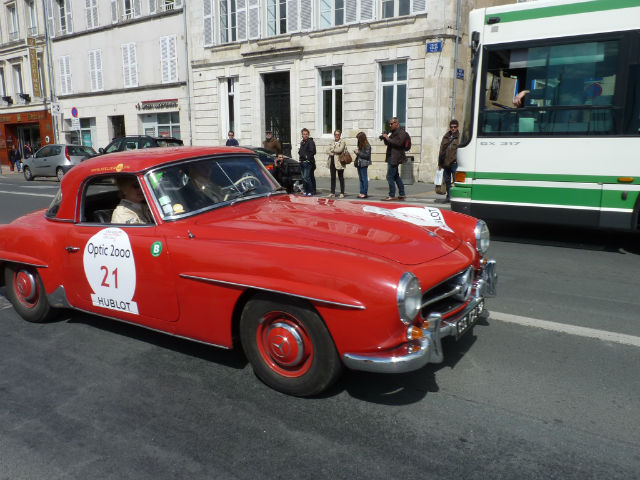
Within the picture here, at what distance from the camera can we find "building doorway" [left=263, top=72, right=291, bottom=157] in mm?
21656

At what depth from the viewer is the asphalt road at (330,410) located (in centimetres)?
249

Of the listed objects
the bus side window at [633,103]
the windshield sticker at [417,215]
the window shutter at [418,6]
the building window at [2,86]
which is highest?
the window shutter at [418,6]

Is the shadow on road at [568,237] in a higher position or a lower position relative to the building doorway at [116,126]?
lower

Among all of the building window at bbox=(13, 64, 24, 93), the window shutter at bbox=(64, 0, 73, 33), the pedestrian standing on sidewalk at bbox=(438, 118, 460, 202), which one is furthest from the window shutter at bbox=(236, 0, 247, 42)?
the building window at bbox=(13, 64, 24, 93)

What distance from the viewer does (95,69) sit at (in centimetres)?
2975

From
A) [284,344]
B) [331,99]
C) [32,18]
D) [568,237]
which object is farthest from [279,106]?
[32,18]

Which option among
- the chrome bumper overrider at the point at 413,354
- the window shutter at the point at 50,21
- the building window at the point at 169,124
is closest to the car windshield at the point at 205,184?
the chrome bumper overrider at the point at 413,354

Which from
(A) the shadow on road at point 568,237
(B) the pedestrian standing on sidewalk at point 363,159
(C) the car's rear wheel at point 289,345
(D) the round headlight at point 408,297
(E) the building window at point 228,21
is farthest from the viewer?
(E) the building window at point 228,21

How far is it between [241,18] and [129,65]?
8.73m

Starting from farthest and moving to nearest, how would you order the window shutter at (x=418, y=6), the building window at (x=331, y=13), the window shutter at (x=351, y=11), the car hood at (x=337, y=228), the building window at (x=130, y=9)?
1. the building window at (x=130, y=9)
2. the building window at (x=331, y=13)
3. the window shutter at (x=351, y=11)
4. the window shutter at (x=418, y=6)
5. the car hood at (x=337, y=228)

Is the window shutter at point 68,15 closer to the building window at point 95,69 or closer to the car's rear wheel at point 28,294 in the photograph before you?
the building window at point 95,69

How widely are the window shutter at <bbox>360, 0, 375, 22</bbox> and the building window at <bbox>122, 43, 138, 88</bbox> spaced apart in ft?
47.1

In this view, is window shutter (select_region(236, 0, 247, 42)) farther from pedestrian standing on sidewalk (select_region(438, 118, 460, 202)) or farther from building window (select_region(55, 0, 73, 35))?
building window (select_region(55, 0, 73, 35))

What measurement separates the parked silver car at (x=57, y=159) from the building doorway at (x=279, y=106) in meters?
7.44
